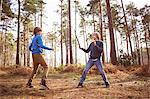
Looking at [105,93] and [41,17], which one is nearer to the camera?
[105,93]

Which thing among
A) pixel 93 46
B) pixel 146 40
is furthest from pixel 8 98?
pixel 146 40

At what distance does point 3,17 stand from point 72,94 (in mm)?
21041

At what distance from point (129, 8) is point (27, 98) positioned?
42.5 m

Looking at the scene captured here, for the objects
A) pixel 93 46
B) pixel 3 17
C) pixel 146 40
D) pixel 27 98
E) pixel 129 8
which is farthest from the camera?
pixel 146 40

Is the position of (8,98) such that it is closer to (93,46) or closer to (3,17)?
(93,46)

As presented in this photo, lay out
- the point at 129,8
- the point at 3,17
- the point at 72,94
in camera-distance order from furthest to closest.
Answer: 1. the point at 129,8
2. the point at 3,17
3. the point at 72,94

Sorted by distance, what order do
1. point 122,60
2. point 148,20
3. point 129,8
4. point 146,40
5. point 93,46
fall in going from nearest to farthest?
point 93,46
point 122,60
point 148,20
point 129,8
point 146,40

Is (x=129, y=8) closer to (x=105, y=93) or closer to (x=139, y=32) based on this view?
(x=139, y=32)

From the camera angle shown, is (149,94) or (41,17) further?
(41,17)

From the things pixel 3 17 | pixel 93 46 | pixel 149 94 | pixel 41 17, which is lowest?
pixel 149 94

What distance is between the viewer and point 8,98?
19.7ft

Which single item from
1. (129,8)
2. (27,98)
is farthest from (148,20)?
(27,98)

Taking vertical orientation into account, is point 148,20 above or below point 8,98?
above

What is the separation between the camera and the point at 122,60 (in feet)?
68.1
